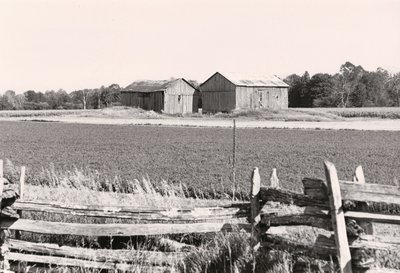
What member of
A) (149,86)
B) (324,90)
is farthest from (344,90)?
(149,86)

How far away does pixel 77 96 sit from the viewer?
12912 centimetres

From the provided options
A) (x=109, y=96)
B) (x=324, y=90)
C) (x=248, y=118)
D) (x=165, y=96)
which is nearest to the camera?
(x=248, y=118)

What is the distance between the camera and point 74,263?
22.4 ft

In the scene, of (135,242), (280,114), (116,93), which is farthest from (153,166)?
(116,93)

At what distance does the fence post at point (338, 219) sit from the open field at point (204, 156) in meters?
8.39

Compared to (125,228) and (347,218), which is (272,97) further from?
(347,218)

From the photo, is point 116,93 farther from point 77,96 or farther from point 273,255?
point 273,255

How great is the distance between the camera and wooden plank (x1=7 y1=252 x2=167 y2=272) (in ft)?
21.8

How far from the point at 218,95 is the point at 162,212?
55236 mm

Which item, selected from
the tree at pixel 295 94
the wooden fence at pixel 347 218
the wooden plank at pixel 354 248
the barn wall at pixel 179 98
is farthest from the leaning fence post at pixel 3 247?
the tree at pixel 295 94

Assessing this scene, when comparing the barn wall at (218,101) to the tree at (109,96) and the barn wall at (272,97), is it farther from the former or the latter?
the tree at (109,96)

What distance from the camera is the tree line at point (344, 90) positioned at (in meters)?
91.8

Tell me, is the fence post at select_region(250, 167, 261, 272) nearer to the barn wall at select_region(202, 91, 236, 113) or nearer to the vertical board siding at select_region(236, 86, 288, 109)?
the vertical board siding at select_region(236, 86, 288, 109)

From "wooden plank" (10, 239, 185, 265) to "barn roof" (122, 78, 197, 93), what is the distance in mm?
56103
